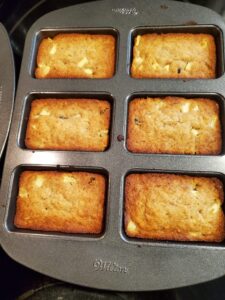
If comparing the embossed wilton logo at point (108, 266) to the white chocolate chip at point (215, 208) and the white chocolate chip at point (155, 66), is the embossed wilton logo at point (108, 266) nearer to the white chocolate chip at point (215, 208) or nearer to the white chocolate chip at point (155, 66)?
the white chocolate chip at point (215, 208)

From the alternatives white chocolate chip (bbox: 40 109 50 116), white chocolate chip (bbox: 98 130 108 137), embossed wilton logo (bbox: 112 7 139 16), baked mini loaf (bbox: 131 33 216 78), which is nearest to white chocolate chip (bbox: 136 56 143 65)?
baked mini loaf (bbox: 131 33 216 78)

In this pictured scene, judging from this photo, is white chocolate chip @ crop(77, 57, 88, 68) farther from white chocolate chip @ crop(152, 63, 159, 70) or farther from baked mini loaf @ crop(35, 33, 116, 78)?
white chocolate chip @ crop(152, 63, 159, 70)

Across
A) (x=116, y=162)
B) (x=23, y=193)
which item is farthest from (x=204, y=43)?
(x=23, y=193)

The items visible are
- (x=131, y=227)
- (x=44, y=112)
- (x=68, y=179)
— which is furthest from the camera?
(x=44, y=112)

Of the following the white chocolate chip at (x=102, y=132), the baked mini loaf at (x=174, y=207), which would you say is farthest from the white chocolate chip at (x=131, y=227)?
the white chocolate chip at (x=102, y=132)

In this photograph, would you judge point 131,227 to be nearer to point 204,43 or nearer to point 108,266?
point 108,266

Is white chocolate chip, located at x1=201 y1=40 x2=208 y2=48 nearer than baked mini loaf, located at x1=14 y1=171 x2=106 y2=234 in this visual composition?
No

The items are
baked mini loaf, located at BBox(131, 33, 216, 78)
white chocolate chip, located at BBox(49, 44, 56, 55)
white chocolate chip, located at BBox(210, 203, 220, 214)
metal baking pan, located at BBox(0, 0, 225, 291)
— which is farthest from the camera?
white chocolate chip, located at BBox(49, 44, 56, 55)
